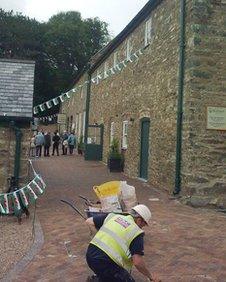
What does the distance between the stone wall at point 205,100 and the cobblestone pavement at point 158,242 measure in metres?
0.70

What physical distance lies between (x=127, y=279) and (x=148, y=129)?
36.3 ft

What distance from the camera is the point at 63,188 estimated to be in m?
14.2

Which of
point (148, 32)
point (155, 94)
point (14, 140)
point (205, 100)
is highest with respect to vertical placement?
point (148, 32)

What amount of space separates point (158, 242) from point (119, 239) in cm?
344

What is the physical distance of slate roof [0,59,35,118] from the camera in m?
11.3

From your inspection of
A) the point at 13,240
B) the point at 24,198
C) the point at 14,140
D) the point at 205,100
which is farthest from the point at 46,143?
the point at 13,240

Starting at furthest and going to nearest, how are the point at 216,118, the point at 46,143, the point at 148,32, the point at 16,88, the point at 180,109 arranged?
the point at 46,143 < the point at 148,32 < the point at 16,88 < the point at 180,109 < the point at 216,118

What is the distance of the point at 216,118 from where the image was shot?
38.3ft

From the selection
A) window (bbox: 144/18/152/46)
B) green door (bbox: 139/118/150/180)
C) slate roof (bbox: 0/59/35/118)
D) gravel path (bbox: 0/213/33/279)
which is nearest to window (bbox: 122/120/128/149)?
green door (bbox: 139/118/150/180)

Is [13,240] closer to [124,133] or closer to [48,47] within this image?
[124,133]

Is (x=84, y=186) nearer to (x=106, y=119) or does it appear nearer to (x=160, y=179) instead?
(x=160, y=179)

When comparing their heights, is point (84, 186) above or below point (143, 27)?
below

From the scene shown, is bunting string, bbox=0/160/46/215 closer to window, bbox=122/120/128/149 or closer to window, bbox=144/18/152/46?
window, bbox=144/18/152/46

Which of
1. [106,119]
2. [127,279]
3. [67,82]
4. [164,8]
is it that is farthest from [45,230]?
[67,82]
